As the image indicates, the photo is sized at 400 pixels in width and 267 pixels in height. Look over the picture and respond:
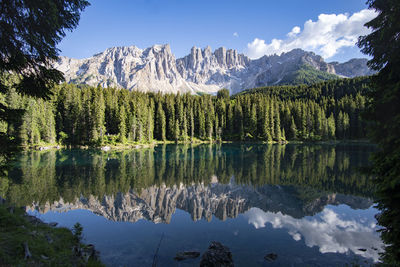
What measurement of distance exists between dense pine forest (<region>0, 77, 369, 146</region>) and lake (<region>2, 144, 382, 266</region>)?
45747 millimetres

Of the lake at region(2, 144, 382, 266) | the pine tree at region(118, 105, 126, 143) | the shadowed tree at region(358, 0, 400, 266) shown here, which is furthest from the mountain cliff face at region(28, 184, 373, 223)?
the pine tree at region(118, 105, 126, 143)

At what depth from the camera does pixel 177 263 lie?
1193 centimetres

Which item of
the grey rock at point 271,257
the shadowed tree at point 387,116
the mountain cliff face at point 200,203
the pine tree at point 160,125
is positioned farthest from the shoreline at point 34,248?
the pine tree at point 160,125

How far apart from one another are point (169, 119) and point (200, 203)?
87391 millimetres

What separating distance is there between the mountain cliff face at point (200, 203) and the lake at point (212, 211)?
10 centimetres

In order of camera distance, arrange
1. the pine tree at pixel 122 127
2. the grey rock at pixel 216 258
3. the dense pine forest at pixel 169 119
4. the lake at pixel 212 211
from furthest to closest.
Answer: the pine tree at pixel 122 127
the dense pine forest at pixel 169 119
the lake at pixel 212 211
the grey rock at pixel 216 258

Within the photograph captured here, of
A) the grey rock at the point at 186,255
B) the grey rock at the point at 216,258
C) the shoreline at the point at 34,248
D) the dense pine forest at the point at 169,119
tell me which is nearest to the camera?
the shoreline at the point at 34,248

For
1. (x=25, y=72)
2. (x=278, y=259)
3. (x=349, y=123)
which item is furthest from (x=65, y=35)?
(x=349, y=123)

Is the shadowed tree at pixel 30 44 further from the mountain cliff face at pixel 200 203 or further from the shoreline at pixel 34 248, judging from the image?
the mountain cliff face at pixel 200 203

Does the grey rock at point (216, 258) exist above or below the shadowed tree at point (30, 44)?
below

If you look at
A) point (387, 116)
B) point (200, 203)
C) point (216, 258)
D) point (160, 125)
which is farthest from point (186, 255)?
point (160, 125)

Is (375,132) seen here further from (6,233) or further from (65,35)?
(6,233)

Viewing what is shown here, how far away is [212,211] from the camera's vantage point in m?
20.9

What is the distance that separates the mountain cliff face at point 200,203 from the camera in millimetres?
20000
